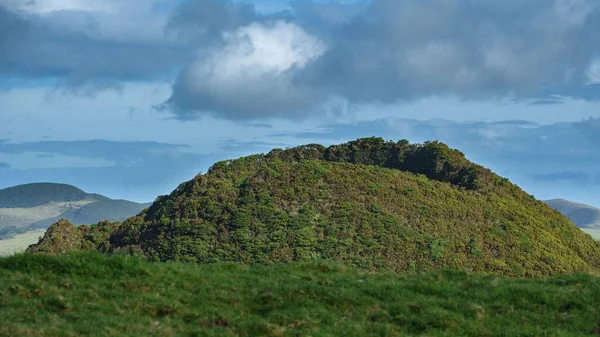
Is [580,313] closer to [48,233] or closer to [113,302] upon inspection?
[113,302]

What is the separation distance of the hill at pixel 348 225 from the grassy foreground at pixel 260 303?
15.2m

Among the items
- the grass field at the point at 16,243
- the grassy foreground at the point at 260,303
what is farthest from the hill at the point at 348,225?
the grassy foreground at the point at 260,303

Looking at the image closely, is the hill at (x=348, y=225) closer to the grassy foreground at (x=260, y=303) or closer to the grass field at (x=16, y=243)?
the grass field at (x=16, y=243)

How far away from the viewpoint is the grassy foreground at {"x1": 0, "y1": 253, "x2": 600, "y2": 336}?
12.5m

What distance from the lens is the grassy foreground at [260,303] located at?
1248cm

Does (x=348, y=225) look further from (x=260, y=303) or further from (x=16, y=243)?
(x=16, y=243)

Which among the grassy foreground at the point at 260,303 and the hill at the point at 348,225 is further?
the hill at the point at 348,225

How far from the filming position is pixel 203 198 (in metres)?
35.8

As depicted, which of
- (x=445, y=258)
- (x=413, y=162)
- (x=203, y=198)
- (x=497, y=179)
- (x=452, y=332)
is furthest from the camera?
(x=413, y=162)

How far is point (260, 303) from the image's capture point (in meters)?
14.3

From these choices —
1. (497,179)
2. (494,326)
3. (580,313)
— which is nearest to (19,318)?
(494,326)

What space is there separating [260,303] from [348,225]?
64.1ft

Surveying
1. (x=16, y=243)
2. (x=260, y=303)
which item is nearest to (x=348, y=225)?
(x=260, y=303)

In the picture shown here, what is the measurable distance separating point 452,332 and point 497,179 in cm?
2916
